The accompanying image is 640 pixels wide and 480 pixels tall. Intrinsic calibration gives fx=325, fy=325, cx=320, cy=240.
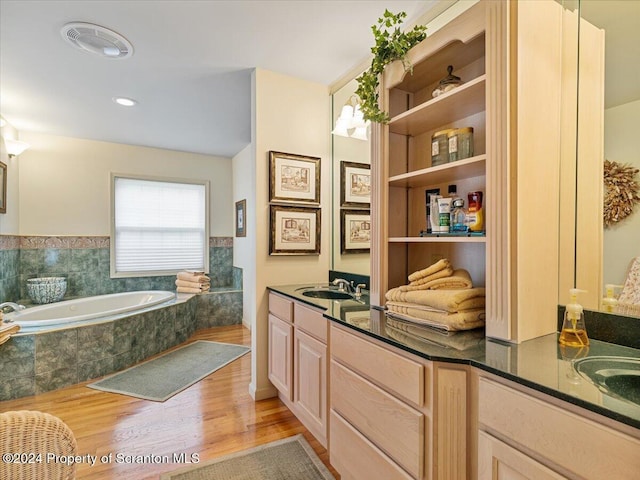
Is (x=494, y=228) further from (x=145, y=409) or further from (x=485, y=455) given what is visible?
(x=145, y=409)

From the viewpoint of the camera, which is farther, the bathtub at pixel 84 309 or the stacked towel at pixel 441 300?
the bathtub at pixel 84 309

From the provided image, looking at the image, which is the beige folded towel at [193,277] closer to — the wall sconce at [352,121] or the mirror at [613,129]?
the wall sconce at [352,121]

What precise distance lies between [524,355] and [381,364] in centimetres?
47

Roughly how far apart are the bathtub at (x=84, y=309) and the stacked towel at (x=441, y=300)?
283 centimetres

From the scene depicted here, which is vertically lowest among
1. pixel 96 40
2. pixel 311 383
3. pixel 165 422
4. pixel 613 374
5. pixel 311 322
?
pixel 165 422

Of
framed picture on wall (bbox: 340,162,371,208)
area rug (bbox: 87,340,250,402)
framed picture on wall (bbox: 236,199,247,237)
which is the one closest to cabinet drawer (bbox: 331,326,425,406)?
framed picture on wall (bbox: 340,162,371,208)

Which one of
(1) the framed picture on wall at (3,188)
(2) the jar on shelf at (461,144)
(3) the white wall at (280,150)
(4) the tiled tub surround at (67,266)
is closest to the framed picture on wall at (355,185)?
(3) the white wall at (280,150)

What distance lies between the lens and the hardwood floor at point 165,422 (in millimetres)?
1875

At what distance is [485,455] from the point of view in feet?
3.05

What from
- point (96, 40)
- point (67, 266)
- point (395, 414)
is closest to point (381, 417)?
point (395, 414)

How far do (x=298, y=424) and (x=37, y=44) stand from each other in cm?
306

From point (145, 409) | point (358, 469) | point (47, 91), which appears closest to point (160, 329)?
point (145, 409)

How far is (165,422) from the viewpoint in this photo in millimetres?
2184

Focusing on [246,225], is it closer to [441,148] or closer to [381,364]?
[441,148]
